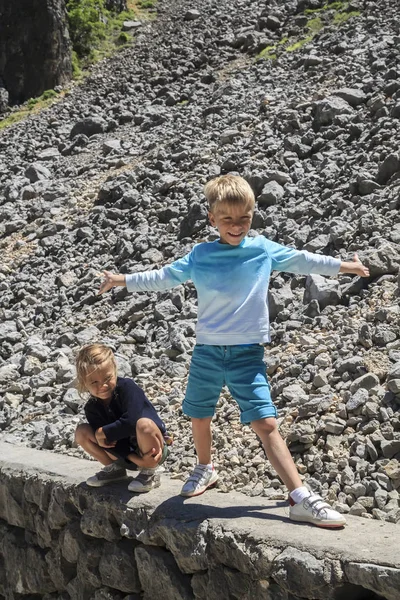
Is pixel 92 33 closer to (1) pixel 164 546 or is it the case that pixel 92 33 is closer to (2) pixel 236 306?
(2) pixel 236 306

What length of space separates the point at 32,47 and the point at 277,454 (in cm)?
2137

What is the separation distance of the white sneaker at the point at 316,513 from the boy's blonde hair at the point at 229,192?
1.24 meters

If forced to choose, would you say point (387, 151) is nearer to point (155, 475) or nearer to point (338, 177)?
point (338, 177)

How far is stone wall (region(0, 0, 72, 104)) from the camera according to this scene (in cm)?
2169

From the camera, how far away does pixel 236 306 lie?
3502mm

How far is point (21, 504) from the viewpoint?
4582mm

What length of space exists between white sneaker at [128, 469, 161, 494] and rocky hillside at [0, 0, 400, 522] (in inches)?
22.5

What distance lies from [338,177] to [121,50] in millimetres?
14375

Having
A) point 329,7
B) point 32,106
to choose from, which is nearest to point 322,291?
point 329,7

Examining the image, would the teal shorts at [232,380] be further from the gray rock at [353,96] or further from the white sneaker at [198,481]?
the gray rock at [353,96]

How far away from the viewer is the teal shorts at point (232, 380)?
338 cm

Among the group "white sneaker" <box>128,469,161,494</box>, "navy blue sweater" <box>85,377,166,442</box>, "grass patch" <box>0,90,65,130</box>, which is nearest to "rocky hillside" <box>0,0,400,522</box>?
"white sneaker" <box>128,469,161,494</box>

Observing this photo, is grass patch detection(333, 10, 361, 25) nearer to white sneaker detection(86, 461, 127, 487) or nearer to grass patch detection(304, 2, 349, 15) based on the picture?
grass patch detection(304, 2, 349, 15)

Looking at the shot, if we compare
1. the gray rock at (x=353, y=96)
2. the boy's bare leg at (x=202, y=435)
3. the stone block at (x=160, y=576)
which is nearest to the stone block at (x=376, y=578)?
the stone block at (x=160, y=576)
